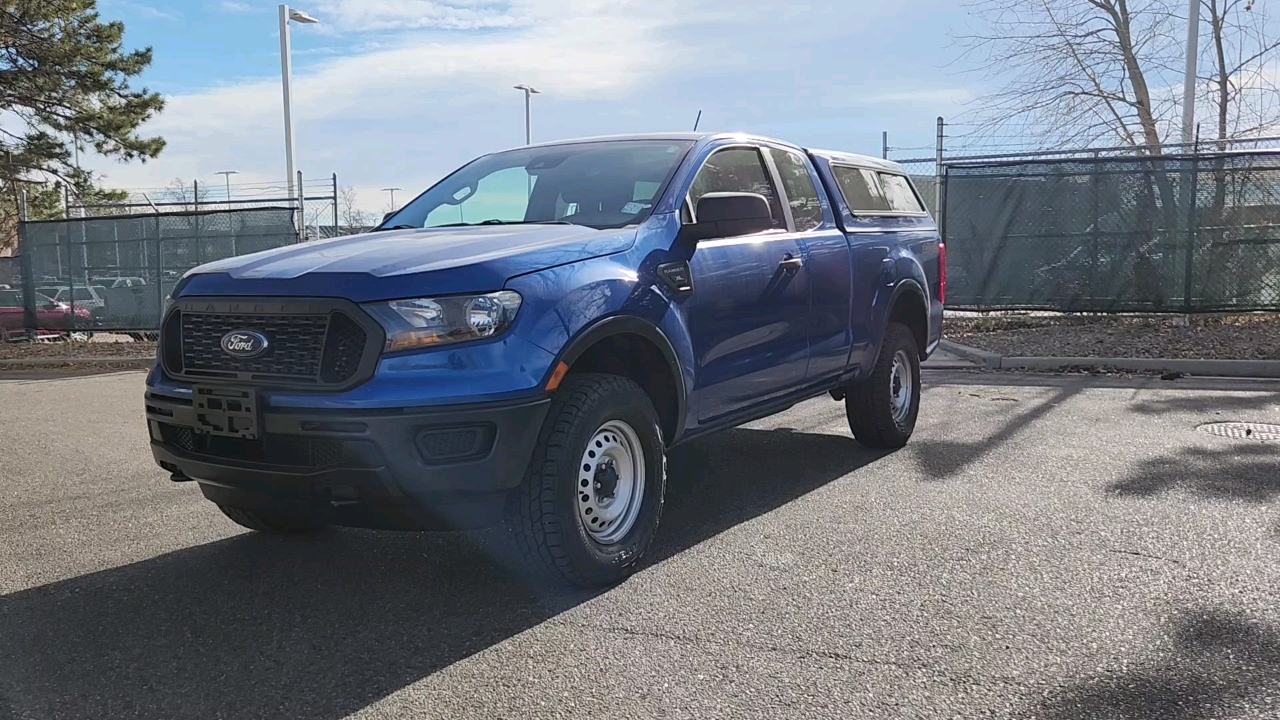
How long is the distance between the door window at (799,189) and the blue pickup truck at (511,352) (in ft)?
0.69

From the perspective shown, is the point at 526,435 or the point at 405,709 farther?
the point at 526,435

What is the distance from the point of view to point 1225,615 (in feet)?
11.7

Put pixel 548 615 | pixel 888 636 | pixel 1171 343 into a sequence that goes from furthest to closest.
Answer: pixel 1171 343 < pixel 548 615 < pixel 888 636

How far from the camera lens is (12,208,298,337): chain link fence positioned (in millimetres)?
14727

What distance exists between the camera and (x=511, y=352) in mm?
3441

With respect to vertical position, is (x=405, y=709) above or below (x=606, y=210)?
below

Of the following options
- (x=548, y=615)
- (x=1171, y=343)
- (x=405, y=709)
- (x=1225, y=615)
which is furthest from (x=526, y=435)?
(x=1171, y=343)

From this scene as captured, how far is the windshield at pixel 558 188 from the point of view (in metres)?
4.58

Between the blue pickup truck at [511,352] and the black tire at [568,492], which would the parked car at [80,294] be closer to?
the blue pickup truck at [511,352]

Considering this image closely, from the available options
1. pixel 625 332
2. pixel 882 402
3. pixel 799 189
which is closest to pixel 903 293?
pixel 882 402

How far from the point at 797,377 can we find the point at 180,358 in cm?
290

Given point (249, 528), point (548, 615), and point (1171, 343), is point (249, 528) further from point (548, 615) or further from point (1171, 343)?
point (1171, 343)

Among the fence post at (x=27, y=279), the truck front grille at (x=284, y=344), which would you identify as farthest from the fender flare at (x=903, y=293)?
the fence post at (x=27, y=279)

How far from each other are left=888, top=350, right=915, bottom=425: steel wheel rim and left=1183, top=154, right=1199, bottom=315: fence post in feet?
24.3
